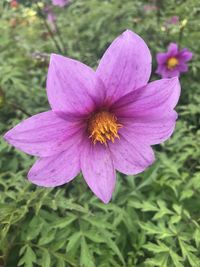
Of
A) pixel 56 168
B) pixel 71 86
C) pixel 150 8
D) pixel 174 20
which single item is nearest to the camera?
pixel 71 86

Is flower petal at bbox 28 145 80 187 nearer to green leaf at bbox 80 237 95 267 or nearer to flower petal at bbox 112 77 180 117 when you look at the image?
flower petal at bbox 112 77 180 117

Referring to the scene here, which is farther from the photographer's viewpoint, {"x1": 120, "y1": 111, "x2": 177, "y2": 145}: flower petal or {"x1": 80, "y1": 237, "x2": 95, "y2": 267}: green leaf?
{"x1": 80, "y1": 237, "x2": 95, "y2": 267}: green leaf

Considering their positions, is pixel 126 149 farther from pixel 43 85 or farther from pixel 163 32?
pixel 163 32

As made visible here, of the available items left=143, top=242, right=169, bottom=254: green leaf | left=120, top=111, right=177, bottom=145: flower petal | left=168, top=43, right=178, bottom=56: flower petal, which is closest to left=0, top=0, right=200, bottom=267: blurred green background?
left=143, top=242, right=169, bottom=254: green leaf

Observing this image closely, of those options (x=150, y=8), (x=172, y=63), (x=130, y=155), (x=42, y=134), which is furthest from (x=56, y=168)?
(x=150, y=8)

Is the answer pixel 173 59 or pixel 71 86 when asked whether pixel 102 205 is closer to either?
pixel 71 86

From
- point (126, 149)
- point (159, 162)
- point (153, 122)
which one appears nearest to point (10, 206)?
point (126, 149)

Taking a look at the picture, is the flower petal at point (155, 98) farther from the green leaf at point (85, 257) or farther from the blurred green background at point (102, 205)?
the green leaf at point (85, 257)

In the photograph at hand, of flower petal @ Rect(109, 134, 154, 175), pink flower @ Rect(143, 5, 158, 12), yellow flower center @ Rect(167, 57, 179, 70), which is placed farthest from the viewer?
pink flower @ Rect(143, 5, 158, 12)
